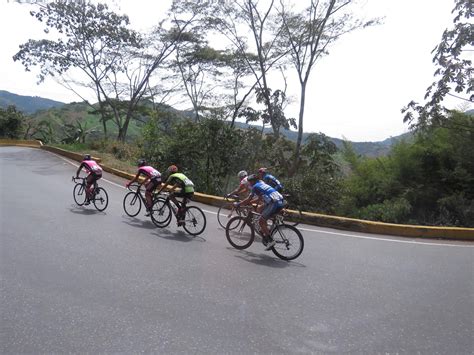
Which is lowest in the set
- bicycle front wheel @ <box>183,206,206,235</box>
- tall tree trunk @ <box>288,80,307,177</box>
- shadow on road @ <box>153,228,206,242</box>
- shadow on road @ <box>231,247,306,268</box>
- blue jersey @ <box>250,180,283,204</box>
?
shadow on road @ <box>153,228,206,242</box>

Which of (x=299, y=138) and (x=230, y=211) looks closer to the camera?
(x=230, y=211)

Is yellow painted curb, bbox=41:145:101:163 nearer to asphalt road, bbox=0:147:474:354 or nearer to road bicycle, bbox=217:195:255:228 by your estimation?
road bicycle, bbox=217:195:255:228

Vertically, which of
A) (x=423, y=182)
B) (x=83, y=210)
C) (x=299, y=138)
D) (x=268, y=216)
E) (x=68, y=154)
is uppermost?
(x=299, y=138)

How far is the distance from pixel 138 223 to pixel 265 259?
346 centimetres

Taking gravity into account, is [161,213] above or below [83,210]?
above

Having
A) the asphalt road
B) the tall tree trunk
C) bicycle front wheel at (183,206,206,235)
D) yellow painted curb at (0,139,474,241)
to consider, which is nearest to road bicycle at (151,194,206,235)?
bicycle front wheel at (183,206,206,235)

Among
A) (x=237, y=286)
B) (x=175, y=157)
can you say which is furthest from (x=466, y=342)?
(x=175, y=157)

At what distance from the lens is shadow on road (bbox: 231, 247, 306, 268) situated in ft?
21.9

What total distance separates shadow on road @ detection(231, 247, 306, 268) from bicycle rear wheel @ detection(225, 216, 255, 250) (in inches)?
10.2

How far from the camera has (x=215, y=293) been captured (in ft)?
16.8

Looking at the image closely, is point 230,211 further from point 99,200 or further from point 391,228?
point 391,228

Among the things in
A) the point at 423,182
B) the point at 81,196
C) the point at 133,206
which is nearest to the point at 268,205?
the point at 133,206

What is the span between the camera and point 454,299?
17.9ft

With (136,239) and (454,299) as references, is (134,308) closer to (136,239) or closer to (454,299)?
(136,239)
